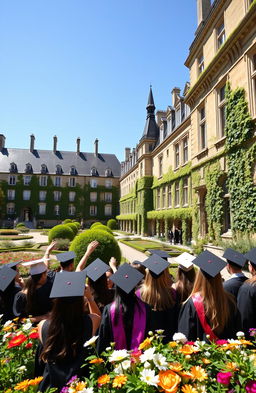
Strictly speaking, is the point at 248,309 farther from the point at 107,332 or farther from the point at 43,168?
the point at 43,168

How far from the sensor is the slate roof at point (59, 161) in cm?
5212

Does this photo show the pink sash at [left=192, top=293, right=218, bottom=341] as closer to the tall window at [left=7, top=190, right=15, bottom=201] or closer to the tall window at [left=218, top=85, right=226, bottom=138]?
the tall window at [left=218, top=85, right=226, bottom=138]

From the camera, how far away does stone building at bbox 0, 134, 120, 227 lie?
50.4 meters

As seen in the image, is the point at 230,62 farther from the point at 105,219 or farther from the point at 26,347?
the point at 105,219

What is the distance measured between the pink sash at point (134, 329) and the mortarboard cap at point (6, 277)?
6.52 feet

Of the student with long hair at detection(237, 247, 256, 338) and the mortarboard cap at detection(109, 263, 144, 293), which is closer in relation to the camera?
the mortarboard cap at detection(109, 263, 144, 293)

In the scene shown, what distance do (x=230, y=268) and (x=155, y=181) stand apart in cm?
2510

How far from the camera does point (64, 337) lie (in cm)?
202

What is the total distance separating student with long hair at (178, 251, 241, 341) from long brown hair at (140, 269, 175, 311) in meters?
0.25

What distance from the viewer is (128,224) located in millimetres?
42156

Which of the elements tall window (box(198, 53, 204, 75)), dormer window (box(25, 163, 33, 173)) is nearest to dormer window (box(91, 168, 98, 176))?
dormer window (box(25, 163, 33, 173))

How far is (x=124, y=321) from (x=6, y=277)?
2253mm

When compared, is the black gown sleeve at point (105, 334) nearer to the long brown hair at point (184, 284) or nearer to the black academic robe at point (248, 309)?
the long brown hair at point (184, 284)

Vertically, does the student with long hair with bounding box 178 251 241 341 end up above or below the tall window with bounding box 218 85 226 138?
below
